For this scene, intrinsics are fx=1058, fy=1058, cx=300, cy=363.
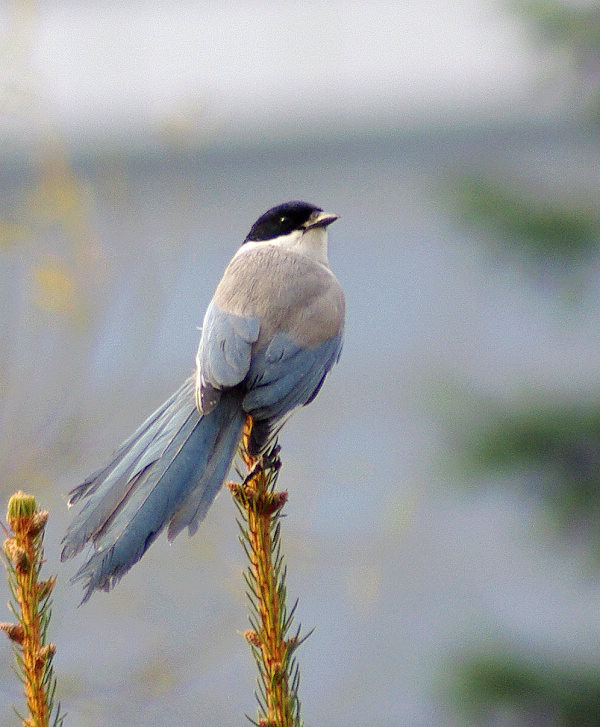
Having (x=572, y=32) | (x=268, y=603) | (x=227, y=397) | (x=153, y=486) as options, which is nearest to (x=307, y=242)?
(x=227, y=397)

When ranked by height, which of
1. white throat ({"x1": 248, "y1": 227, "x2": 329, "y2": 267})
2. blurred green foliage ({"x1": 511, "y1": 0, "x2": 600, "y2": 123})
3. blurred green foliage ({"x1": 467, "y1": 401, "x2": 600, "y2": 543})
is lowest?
white throat ({"x1": 248, "y1": 227, "x2": 329, "y2": 267})

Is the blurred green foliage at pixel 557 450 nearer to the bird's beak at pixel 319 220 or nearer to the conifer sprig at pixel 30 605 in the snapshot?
the bird's beak at pixel 319 220

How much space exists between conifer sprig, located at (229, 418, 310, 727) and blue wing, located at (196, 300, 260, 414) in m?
0.27

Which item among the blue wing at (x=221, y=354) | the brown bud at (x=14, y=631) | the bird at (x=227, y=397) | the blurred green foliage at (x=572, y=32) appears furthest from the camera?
the blurred green foliage at (x=572, y=32)

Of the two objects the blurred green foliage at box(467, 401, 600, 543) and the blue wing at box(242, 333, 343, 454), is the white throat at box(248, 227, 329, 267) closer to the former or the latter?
the blue wing at box(242, 333, 343, 454)

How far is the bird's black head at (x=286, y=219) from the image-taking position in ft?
10.5

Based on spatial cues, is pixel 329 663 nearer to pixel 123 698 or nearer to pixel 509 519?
pixel 509 519

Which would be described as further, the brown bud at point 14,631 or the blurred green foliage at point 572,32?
the blurred green foliage at point 572,32

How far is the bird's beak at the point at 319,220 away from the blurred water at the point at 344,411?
516 millimetres

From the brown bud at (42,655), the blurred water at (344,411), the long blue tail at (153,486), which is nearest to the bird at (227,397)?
the long blue tail at (153,486)

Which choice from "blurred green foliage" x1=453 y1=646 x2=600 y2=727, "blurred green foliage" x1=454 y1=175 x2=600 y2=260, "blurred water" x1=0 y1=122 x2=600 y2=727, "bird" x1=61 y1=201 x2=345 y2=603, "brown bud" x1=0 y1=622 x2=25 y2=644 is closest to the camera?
"brown bud" x1=0 y1=622 x2=25 y2=644

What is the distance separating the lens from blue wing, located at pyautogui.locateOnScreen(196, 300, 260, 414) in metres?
2.38

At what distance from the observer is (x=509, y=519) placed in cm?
797

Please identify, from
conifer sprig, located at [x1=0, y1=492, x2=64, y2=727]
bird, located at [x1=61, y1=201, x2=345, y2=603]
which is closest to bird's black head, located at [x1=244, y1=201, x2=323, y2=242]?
bird, located at [x1=61, y1=201, x2=345, y2=603]
